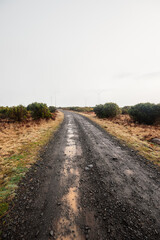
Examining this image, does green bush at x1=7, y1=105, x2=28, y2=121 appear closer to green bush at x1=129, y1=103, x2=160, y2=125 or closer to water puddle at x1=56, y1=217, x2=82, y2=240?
water puddle at x1=56, y1=217, x2=82, y2=240

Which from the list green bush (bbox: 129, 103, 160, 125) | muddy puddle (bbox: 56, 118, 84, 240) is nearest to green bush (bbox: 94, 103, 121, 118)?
green bush (bbox: 129, 103, 160, 125)

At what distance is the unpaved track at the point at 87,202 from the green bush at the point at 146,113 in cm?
1090

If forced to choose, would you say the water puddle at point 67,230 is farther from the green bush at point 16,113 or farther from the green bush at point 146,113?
the green bush at point 146,113

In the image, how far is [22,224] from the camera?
2172 millimetres

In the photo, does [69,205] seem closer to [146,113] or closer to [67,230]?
[67,230]

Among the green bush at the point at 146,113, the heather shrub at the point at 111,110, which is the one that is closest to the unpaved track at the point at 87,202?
the green bush at the point at 146,113

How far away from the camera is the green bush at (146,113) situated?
12867 millimetres

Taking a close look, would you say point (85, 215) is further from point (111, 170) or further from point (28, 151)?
point (28, 151)

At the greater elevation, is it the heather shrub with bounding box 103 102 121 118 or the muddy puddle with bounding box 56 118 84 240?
the heather shrub with bounding box 103 102 121 118

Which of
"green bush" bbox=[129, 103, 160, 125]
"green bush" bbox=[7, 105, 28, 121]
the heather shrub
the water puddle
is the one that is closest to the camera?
the water puddle

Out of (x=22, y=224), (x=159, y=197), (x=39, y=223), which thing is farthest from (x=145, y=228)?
(x=22, y=224)

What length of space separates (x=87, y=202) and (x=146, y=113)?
14.5 metres

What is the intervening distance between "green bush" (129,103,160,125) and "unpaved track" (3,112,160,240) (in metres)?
10.9

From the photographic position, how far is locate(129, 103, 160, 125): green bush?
42.2 ft
